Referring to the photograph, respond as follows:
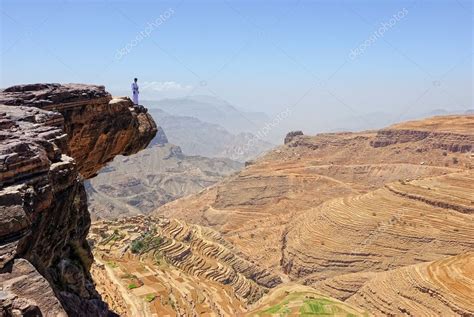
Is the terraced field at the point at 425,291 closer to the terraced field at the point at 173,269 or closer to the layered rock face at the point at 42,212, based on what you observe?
the terraced field at the point at 173,269

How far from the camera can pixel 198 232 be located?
52.1m

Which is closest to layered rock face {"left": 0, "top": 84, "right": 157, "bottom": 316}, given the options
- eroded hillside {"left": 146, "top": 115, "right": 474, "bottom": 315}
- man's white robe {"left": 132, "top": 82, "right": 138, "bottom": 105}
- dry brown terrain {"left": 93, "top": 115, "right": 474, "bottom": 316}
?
man's white robe {"left": 132, "top": 82, "right": 138, "bottom": 105}

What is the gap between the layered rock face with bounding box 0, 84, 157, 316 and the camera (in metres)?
7.78

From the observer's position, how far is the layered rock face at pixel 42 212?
778 centimetres

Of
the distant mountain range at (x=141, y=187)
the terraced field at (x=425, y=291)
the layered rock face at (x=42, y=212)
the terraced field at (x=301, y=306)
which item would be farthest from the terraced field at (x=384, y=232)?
the distant mountain range at (x=141, y=187)

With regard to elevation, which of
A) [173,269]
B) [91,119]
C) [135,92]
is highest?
[135,92]

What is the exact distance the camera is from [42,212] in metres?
9.79

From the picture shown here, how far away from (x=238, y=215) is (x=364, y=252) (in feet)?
104

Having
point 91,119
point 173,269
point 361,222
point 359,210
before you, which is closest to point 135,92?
point 91,119

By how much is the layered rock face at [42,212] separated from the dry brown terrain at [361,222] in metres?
21.0

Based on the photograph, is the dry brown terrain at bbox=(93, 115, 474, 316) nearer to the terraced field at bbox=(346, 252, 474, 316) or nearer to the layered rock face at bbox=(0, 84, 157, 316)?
the terraced field at bbox=(346, 252, 474, 316)

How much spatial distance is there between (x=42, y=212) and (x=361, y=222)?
45.4m

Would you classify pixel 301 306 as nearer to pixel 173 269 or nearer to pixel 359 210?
pixel 173 269

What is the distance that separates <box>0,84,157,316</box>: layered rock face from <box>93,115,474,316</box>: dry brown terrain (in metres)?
21.0
